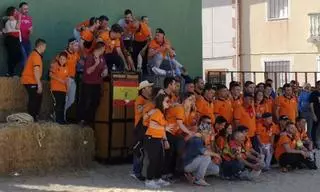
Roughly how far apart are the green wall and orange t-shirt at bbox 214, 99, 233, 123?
389cm

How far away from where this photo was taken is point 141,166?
10.4m

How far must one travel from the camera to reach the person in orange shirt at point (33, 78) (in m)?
11.1

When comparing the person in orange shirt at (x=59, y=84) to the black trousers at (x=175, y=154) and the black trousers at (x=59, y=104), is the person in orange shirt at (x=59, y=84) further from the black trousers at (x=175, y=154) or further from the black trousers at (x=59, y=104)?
the black trousers at (x=175, y=154)

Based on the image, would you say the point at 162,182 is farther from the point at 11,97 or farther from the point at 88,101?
the point at 11,97

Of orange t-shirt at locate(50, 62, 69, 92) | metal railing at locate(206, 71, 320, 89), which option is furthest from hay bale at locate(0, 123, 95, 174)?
metal railing at locate(206, 71, 320, 89)

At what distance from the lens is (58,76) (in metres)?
11.4

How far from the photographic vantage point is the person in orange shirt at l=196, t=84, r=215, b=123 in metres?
11.1

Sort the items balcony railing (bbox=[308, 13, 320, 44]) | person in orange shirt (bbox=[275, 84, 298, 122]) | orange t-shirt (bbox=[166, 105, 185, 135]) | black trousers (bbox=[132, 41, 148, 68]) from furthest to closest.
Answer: balcony railing (bbox=[308, 13, 320, 44]) → black trousers (bbox=[132, 41, 148, 68]) → person in orange shirt (bbox=[275, 84, 298, 122]) → orange t-shirt (bbox=[166, 105, 185, 135])

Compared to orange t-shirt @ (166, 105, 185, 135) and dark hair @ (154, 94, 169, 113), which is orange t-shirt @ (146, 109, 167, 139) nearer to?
dark hair @ (154, 94, 169, 113)

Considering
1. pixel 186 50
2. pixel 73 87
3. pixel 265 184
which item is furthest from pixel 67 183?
pixel 186 50

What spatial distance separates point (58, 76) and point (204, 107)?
276 centimetres

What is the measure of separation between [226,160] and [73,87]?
320 centimetres

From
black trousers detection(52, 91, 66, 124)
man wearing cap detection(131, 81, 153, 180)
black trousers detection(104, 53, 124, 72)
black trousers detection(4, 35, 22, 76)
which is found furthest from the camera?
black trousers detection(104, 53, 124, 72)

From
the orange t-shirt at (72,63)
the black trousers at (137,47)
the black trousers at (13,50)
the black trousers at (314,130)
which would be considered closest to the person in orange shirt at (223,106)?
the black trousers at (137,47)
